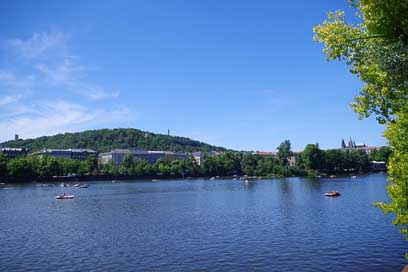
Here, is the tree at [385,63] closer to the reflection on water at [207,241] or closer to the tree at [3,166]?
the reflection on water at [207,241]

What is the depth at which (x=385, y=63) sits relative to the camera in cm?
1648

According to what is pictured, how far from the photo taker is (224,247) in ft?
108

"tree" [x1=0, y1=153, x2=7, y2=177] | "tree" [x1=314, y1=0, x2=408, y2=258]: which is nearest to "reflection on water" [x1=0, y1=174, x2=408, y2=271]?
"tree" [x1=314, y1=0, x2=408, y2=258]

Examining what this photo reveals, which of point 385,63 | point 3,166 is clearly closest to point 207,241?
point 385,63

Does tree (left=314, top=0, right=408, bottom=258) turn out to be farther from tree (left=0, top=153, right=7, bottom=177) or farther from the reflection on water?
tree (left=0, top=153, right=7, bottom=177)

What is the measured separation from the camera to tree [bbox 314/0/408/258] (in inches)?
579

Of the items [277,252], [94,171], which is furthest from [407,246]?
[94,171]

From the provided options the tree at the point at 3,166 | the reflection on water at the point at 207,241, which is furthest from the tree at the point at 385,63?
the tree at the point at 3,166

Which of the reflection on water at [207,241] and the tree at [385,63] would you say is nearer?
the tree at [385,63]

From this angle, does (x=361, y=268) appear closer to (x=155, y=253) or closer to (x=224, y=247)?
(x=224, y=247)

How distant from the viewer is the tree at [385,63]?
14.7 metres

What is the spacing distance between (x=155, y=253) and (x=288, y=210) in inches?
1207

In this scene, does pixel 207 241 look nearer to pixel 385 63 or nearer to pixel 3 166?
pixel 385 63

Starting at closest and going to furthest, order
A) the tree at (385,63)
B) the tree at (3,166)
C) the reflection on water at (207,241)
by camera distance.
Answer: the tree at (385,63) → the reflection on water at (207,241) → the tree at (3,166)
